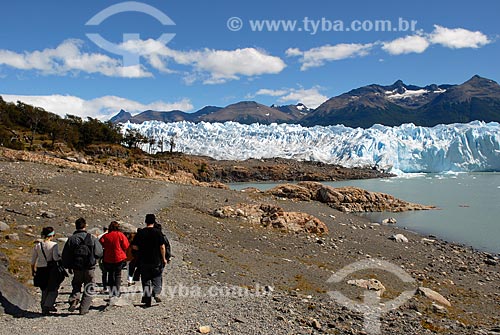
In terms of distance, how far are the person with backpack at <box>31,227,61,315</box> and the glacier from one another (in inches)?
3026

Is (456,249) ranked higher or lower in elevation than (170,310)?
lower

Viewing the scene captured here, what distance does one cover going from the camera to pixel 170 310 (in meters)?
6.98

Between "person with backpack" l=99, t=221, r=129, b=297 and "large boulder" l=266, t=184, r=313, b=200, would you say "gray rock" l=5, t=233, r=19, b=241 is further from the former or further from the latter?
"large boulder" l=266, t=184, r=313, b=200

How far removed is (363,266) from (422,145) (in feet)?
317

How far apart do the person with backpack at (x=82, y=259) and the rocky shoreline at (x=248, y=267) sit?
260 mm

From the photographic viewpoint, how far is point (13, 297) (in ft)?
21.9

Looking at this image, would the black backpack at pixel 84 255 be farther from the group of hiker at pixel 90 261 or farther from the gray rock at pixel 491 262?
the gray rock at pixel 491 262

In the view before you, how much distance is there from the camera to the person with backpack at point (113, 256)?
23.6 feet

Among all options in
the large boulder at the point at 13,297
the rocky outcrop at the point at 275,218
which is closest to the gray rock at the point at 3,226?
the large boulder at the point at 13,297

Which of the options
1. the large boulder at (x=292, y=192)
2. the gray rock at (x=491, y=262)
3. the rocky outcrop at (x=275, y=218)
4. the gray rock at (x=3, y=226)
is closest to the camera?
the gray rock at (x=3, y=226)

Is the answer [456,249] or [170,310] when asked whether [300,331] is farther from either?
[456,249]

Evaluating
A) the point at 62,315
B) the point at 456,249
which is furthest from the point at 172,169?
the point at 62,315

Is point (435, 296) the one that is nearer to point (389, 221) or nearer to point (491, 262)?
point (491, 262)

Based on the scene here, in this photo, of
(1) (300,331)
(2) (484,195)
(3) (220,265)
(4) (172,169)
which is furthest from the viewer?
(4) (172,169)
